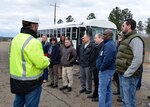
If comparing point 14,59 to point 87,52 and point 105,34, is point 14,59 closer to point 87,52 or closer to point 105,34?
point 105,34

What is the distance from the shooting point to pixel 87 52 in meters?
9.98

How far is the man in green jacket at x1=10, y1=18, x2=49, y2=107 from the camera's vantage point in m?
4.66

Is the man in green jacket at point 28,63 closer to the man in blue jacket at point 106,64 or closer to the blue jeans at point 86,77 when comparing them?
the man in blue jacket at point 106,64

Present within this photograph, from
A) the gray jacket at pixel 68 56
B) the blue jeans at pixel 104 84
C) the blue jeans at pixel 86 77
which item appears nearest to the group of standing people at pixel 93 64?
the blue jeans at pixel 104 84

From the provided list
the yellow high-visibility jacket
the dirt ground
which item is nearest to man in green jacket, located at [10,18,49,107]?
the yellow high-visibility jacket

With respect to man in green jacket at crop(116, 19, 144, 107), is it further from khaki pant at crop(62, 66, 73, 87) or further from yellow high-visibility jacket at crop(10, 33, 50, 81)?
khaki pant at crop(62, 66, 73, 87)

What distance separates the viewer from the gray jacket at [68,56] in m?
10.5

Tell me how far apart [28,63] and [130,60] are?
6.91ft

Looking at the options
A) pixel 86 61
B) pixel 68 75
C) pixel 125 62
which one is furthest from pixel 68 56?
pixel 125 62

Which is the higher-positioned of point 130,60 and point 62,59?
point 130,60

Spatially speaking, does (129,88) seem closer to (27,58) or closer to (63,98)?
(27,58)

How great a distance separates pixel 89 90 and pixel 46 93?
4.37 ft

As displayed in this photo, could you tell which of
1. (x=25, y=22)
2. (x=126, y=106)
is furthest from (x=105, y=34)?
(x=25, y=22)

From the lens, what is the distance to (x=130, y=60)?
595 centimetres
